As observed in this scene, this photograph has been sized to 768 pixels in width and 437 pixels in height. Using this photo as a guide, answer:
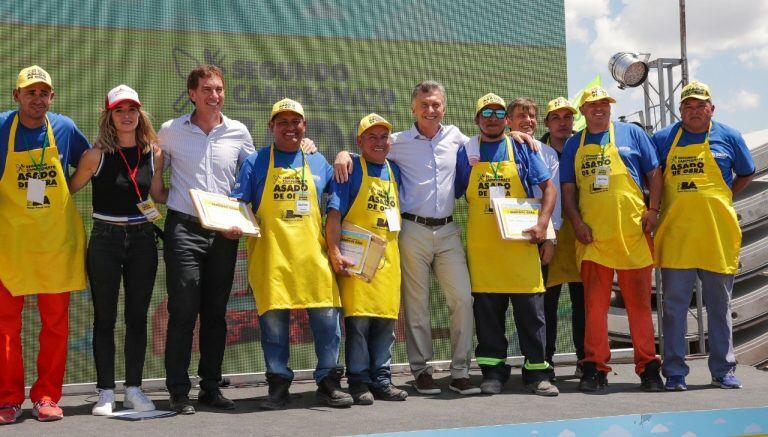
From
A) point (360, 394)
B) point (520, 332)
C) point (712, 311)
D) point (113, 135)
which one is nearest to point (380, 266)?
point (360, 394)

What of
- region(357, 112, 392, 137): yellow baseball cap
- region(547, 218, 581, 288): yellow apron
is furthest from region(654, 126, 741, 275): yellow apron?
region(357, 112, 392, 137): yellow baseball cap

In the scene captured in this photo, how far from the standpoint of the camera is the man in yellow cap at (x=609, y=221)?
4062 millimetres

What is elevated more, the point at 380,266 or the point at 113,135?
the point at 113,135

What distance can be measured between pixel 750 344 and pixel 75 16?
5640 mm

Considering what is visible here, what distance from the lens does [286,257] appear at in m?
3.62

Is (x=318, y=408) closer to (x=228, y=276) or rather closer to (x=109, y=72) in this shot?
(x=228, y=276)

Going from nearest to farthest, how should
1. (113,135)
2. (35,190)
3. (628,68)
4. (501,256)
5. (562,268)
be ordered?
1. (35,190)
2. (113,135)
3. (501,256)
4. (562,268)
5. (628,68)

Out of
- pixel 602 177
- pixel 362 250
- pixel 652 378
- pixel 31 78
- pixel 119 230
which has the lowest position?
pixel 652 378

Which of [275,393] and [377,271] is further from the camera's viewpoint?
[377,271]

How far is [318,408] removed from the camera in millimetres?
3609

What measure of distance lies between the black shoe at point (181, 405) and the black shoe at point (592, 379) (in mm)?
1963

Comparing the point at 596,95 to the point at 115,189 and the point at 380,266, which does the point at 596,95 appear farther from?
the point at 115,189

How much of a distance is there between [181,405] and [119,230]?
816 millimetres

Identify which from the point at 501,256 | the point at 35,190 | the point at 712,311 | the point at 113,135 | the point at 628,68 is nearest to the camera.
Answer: the point at 35,190
